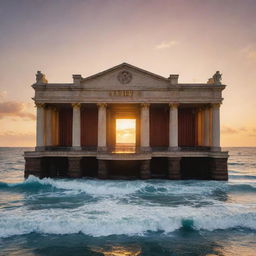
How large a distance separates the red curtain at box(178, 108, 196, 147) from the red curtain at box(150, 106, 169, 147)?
68.7 inches

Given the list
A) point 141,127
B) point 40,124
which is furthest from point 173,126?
point 40,124

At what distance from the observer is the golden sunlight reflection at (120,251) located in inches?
305

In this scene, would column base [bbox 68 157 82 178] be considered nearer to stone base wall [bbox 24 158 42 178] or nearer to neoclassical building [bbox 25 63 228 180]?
neoclassical building [bbox 25 63 228 180]

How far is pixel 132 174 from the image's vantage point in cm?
2239

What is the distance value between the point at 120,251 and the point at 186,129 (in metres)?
20.6

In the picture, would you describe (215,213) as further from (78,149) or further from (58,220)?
(78,149)

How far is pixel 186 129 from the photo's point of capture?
26703 mm

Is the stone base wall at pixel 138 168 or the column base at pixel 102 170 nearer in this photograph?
the column base at pixel 102 170

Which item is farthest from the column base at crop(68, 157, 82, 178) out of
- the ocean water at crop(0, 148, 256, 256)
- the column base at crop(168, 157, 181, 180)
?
the column base at crop(168, 157, 181, 180)

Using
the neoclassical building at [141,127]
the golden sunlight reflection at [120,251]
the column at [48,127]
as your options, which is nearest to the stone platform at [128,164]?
the neoclassical building at [141,127]

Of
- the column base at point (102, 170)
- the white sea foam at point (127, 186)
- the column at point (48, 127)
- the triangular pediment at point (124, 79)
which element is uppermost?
the triangular pediment at point (124, 79)

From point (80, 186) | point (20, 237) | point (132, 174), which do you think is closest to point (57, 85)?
point (80, 186)

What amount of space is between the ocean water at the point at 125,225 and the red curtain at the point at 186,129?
10795 millimetres

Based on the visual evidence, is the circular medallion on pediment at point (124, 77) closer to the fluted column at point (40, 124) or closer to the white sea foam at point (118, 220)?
the fluted column at point (40, 124)
